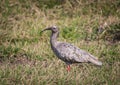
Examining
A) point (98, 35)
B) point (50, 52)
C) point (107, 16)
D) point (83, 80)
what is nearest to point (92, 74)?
point (83, 80)

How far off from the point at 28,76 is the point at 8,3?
5.20 metres

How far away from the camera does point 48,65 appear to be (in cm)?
950

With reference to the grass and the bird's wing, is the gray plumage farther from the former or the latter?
the grass

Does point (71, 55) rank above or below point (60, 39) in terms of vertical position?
above

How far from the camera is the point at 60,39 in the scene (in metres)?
11.7

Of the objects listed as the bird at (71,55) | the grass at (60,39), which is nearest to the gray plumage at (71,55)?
the bird at (71,55)

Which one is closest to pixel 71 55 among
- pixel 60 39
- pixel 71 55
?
pixel 71 55

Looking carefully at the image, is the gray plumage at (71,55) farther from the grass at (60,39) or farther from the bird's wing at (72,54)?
the grass at (60,39)

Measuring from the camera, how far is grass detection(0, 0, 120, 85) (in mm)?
8266

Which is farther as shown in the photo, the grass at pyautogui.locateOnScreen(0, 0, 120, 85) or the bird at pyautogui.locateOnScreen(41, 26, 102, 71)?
the bird at pyautogui.locateOnScreen(41, 26, 102, 71)

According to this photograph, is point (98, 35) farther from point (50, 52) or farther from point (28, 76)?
point (28, 76)

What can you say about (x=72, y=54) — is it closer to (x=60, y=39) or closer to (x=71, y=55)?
(x=71, y=55)

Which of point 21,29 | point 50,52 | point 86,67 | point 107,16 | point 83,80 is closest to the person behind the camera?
point 83,80

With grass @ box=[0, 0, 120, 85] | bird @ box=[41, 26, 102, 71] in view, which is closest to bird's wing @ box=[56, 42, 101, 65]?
bird @ box=[41, 26, 102, 71]
